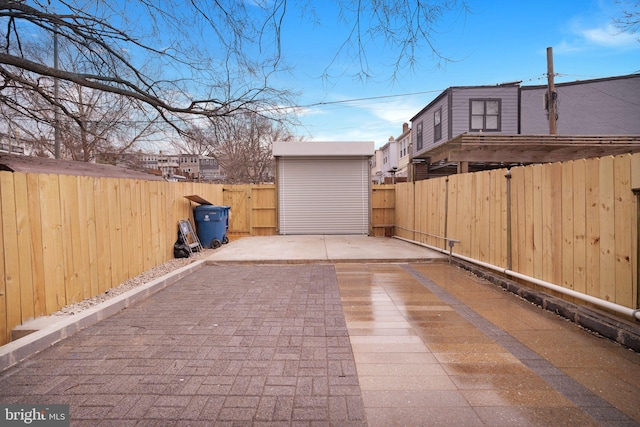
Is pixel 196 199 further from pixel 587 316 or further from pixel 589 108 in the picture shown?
pixel 589 108

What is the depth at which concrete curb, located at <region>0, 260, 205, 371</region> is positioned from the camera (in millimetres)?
3102

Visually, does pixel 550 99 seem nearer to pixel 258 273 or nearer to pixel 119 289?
pixel 258 273

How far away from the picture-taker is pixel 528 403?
8.05ft

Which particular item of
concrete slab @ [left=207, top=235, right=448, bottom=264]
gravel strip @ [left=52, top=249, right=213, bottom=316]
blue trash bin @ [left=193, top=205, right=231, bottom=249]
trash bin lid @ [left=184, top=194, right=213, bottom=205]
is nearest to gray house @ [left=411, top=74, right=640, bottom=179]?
concrete slab @ [left=207, top=235, right=448, bottom=264]

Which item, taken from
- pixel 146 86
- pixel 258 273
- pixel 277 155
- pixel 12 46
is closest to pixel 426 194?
pixel 258 273

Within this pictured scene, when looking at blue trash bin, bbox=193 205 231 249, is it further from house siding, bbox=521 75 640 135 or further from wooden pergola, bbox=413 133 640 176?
house siding, bbox=521 75 640 135

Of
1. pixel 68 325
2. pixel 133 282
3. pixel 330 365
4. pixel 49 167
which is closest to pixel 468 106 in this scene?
pixel 133 282

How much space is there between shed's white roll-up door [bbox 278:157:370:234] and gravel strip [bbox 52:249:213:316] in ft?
15.8

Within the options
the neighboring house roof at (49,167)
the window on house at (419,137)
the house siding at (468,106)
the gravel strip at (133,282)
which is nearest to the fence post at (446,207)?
the gravel strip at (133,282)

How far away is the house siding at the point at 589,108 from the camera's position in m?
16.9

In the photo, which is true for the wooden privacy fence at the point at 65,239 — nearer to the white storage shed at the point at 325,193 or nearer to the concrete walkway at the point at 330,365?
the concrete walkway at the point at 330,365

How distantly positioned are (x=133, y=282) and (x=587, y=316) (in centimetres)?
659

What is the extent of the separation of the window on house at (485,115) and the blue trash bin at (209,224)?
538 inches

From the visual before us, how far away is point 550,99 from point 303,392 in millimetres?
16419
